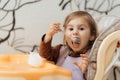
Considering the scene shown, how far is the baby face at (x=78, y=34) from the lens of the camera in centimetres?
114

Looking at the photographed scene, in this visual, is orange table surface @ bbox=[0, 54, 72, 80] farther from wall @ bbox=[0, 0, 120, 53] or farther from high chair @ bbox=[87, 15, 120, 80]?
wall @ bbox=[0, 0, 120, 53]

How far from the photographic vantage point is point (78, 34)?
1.14m

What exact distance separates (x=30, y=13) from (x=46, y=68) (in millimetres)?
503

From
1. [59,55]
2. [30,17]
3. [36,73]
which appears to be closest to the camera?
[36,73]

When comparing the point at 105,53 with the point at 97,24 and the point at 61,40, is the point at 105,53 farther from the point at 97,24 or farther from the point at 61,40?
the point at 61,40

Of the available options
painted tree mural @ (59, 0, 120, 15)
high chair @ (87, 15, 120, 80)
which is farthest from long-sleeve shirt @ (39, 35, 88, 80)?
painted tree mural @ (59, 0, 120, 15)

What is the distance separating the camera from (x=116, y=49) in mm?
1049

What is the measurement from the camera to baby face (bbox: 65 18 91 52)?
1140mm

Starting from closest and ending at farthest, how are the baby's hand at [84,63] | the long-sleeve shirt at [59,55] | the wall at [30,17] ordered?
the baby's hand at [84,63] < the long-sleeve shirt at [59,55] < the wall at [30,17]

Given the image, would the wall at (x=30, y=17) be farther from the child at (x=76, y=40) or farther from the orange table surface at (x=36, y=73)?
the orange table surface at (x=36, y=73)

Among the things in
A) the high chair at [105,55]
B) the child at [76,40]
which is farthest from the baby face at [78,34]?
the high chair at [105,55]

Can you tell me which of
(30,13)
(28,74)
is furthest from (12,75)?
(30,13)

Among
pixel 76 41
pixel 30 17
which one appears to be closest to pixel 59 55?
pixel 76 41

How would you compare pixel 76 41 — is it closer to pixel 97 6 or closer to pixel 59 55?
pixel 59 55
